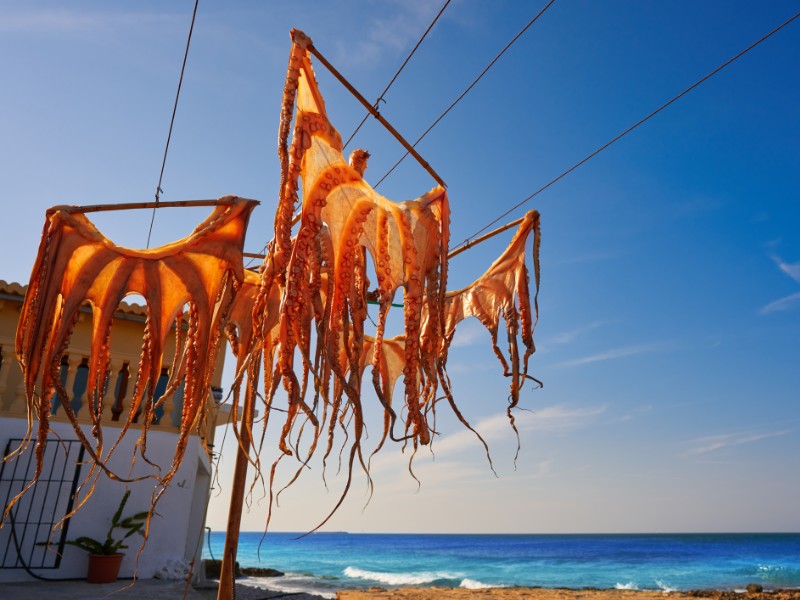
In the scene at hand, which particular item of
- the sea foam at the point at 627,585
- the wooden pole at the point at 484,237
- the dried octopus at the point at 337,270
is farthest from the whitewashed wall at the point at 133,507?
the sea foam at the point at 627,585

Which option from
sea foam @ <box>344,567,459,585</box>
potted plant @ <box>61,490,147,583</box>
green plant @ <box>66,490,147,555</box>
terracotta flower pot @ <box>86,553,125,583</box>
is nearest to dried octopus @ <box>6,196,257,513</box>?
potted plant @ <box>61,490,147,583</box>

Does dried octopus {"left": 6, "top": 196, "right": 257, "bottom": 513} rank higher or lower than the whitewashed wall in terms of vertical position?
higher

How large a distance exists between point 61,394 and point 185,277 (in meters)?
0.66

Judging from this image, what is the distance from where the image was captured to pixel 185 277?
94.3 inches

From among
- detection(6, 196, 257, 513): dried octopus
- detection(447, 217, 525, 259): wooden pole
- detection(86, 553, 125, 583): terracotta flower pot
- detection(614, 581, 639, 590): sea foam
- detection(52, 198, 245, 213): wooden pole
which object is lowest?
detection(614, 581, 639, 590): sea foam

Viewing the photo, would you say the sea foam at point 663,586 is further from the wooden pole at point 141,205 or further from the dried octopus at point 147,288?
the wooden pole at point 141,205

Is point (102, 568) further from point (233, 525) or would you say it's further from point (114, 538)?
point (233, 525)

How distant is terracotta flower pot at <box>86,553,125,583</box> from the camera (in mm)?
6352

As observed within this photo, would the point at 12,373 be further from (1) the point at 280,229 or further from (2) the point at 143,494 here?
(1) the point at 280,229

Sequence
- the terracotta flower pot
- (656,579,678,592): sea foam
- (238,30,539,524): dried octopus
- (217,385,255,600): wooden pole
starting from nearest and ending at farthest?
(238,30,539,524): dried octopus
(217,385,255,600): wooden pole
the terracotta flower pot
(656,579,678,592): sea foam

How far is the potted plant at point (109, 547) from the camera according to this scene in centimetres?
638

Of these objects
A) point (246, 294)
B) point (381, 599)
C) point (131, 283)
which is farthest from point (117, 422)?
point (381, 599)

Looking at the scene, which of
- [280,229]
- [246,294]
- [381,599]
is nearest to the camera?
[280,229]

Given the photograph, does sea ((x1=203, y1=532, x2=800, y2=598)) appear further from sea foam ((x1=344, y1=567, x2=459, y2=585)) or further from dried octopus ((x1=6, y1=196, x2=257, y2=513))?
dried octopus ((x1=6, y1=196, x2=257, y2=513))
